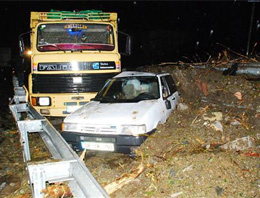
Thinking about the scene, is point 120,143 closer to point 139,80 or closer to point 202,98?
point 139,80

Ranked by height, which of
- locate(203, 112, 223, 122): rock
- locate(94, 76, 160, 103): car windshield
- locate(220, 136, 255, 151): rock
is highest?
locate(94, 76, 160, 103): car windshield

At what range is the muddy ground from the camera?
3.41 meters

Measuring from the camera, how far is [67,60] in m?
6.96

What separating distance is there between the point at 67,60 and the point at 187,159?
453cm

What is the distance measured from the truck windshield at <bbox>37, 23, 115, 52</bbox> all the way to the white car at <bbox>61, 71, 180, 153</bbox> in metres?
1.77

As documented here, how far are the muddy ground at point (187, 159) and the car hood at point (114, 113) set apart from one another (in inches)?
18.4

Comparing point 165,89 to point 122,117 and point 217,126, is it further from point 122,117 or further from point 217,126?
point 122,117

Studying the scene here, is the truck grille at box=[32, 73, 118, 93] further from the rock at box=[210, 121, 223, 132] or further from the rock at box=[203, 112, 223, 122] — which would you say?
the rock at box=[210, 121, 223, 132]

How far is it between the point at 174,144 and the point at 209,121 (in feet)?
3.63

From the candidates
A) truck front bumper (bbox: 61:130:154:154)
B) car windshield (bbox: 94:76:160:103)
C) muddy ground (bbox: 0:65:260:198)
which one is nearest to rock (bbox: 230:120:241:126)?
muddy ground (bbox: 0:65:260:198)

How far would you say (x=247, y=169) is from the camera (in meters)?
3.70

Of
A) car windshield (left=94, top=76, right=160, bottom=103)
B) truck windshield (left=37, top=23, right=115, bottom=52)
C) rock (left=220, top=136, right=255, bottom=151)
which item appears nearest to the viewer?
rock (left=220, top=136, right=255, bottom=151)

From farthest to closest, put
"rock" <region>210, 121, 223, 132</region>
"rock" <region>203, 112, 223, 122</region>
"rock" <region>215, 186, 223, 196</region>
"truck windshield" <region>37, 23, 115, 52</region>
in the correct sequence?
"truck windshield" <region>37, 23, 115, 52</region> < "rock" <region>203, 112, 223, 122</region> < "rock" <region>210, 121, 223, 132</region> < "rock" <region>215, 186, 223, 196</region>

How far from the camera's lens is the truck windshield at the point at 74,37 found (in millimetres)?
7102
